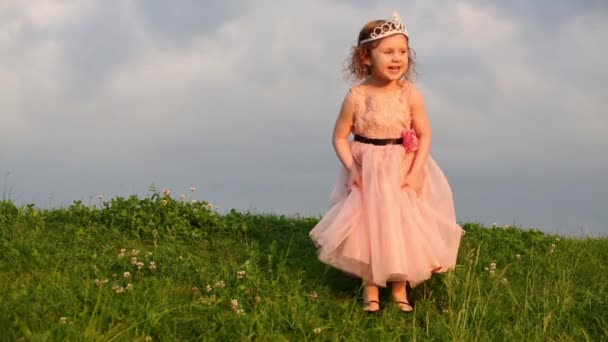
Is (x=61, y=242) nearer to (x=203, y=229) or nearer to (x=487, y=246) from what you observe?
(x=203, y=229)

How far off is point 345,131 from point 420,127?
2.47ft

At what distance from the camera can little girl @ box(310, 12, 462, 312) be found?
728 cm

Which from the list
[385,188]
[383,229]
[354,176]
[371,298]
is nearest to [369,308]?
[371,298]

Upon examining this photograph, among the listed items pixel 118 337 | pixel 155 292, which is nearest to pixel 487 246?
pixel 155 292

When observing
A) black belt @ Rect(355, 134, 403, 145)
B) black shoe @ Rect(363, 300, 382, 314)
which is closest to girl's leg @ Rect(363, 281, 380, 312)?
black shoe @ Rect(363, 300, 382, 314)

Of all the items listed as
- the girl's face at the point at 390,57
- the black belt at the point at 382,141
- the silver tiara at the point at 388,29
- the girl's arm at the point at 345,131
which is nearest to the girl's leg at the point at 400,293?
the girl's arm at the point at 345,131

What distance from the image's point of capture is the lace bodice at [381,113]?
7.60 metres

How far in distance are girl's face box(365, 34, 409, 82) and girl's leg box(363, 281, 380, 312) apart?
2043 mm

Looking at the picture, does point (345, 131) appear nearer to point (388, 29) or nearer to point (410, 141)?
point (410, 141)

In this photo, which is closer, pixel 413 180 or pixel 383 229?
pixel 383 229

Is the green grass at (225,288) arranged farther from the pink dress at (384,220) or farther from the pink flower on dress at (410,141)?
the pink flower on dress at (410,141)

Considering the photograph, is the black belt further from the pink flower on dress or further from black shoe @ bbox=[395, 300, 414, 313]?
black shoe @ bbox=[395, 300, 414, 313]

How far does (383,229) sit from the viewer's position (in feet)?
23.6

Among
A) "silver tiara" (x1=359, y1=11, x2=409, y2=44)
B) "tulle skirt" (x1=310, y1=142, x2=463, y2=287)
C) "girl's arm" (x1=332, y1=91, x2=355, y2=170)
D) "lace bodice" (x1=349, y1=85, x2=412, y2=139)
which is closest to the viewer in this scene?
Answer: "tulle skirt" (x1=310, y1=142, x2=463, y2=287)
